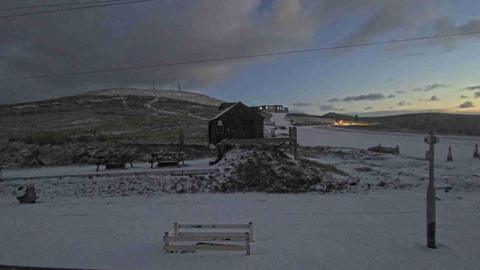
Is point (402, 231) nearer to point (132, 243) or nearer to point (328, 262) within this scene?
point (328, 262)

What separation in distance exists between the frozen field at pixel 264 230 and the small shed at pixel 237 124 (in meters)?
11.9

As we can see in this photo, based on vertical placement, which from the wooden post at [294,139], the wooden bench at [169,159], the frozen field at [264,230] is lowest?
the frozen field at [264,230]

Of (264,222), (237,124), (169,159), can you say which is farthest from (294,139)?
(264,222)

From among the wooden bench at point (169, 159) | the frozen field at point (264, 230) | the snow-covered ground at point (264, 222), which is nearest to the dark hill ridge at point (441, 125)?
the snow-covered ground at point (264, 222)

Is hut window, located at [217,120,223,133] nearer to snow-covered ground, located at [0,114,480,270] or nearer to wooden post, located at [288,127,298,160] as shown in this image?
snow-covered ground, located at [0,114,480,270]

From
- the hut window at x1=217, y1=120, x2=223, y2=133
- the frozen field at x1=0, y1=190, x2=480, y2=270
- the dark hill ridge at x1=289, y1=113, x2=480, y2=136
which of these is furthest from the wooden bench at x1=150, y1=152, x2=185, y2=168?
the dark hill ridge at x1=289, y1=113, x2=480, y2=136

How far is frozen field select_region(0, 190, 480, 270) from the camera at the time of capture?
8.73 metres

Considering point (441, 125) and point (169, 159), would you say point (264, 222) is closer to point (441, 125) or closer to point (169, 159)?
point (169, 159)

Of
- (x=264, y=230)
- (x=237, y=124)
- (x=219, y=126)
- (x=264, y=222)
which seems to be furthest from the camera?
(x=237, y=124)

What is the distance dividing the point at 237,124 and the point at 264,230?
18.4m

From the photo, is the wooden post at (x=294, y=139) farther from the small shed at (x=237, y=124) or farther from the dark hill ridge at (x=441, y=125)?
the dark hill ridge at (x=441, y=125)

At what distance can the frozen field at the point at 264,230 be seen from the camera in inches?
344

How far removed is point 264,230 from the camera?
1154 cm

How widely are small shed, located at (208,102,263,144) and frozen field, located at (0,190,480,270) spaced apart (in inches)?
470
